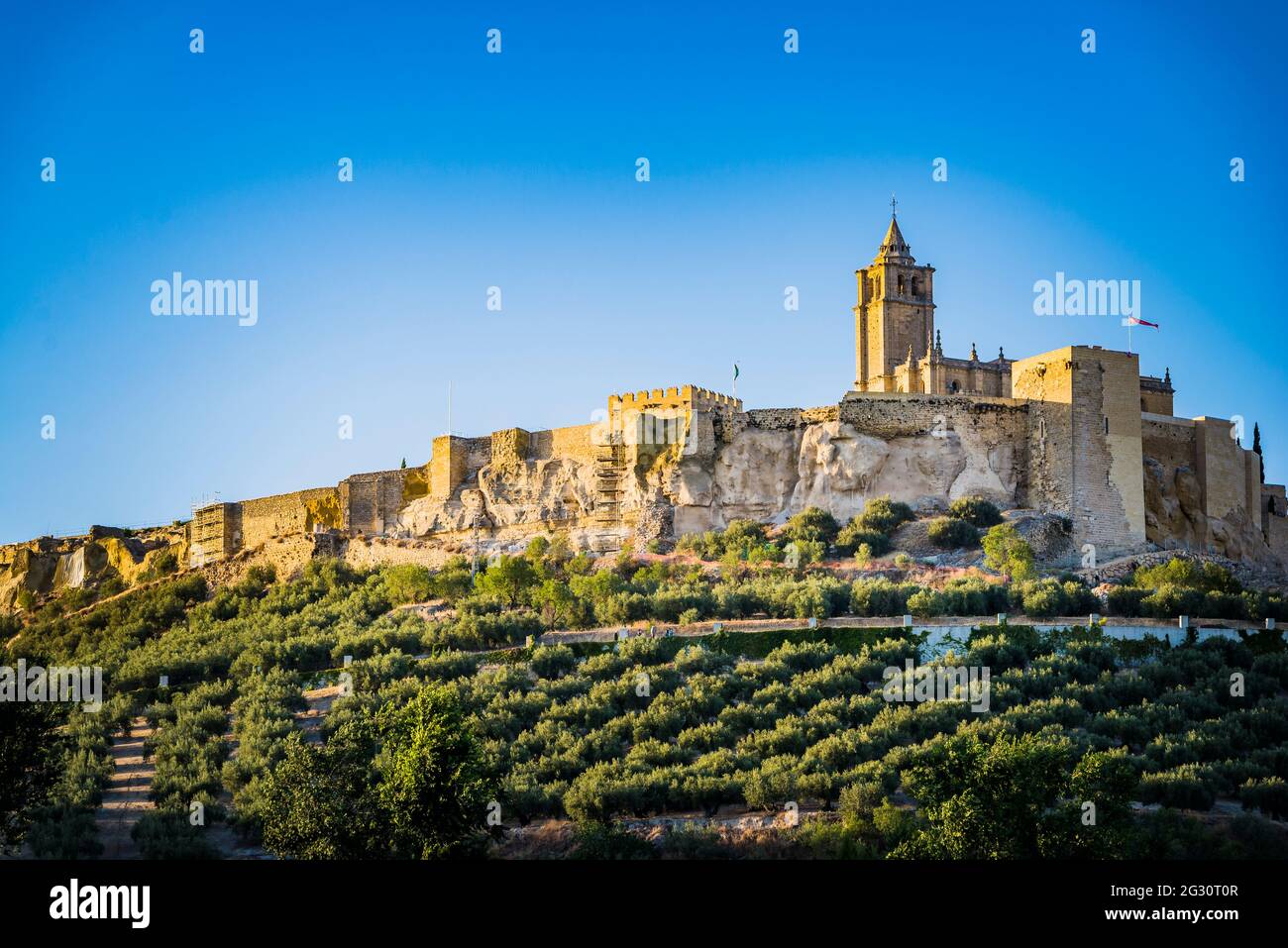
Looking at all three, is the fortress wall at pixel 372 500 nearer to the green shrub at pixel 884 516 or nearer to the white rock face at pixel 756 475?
the white rock face at pixel 756 475

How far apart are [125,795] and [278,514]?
18925 millimetres

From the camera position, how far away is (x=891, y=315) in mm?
46312

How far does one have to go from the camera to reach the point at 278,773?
1986 cm

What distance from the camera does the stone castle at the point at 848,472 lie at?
33.5 m

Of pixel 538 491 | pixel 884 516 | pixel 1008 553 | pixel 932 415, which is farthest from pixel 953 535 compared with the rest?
pixel 538 491

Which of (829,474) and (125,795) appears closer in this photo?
(125,795)

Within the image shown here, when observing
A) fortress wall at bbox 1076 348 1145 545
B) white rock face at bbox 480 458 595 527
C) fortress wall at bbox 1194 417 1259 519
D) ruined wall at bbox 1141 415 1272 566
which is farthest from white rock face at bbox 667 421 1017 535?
fortress wall at bbox 1194 417 1259 519

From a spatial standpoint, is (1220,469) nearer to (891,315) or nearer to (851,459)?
(851,459)

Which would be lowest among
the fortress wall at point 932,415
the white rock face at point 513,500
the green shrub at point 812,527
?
the green shrub at point 812,527

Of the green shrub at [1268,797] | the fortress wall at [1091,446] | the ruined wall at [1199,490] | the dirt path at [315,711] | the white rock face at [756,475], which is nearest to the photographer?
the green shrub at [1268,797]

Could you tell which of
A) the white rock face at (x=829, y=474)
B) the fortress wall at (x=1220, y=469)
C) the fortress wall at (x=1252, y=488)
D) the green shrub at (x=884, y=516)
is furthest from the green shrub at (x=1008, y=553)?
the fortress wall at (x=1252, y=488)

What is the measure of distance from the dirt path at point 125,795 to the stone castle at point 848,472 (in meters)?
11.9

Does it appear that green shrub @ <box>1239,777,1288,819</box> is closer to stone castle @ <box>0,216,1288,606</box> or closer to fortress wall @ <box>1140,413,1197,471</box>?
stone castle @ <box>0,216,1288,606</box>
